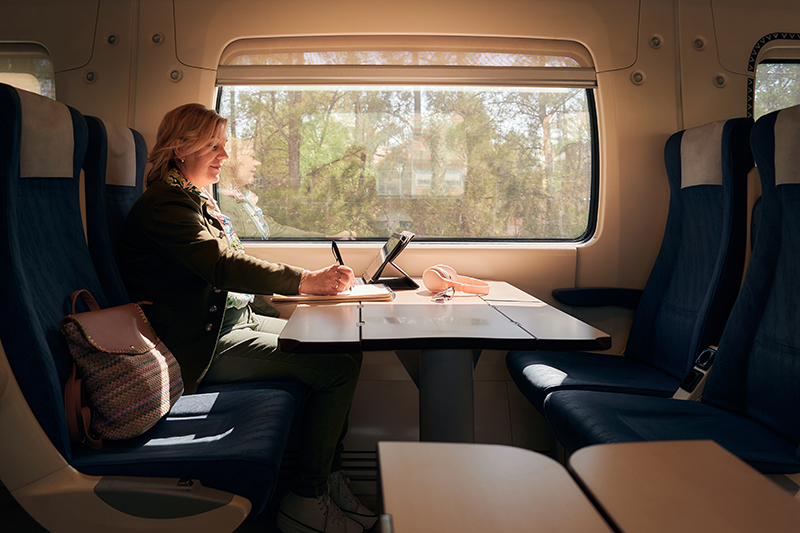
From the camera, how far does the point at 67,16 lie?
248 centimetres

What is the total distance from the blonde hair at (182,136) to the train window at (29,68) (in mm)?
1049

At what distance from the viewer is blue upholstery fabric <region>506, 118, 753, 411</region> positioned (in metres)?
1.92

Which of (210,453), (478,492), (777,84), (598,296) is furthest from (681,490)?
(777,84)

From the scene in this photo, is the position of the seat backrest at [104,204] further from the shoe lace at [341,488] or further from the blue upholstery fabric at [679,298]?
the blue upholstery fabric at [679,298]

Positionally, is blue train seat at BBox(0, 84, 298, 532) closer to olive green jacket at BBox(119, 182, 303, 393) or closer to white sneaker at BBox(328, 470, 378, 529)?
olive green jacket at BBox(119, 182, 303, 393)

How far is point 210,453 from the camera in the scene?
1.21 metres

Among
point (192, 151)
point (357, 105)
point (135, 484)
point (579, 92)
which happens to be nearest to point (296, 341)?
point (135, 484)

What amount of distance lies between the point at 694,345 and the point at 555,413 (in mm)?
666

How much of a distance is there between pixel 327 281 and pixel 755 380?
52.1 inches

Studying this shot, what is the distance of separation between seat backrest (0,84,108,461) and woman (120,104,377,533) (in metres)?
0.20

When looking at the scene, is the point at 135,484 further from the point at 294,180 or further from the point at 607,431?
the point at 294,180

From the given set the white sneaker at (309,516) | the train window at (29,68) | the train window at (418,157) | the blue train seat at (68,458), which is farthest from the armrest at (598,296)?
the train window at (29,68)

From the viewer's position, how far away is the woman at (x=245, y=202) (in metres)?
2.62

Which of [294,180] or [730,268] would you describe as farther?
[294,180]
